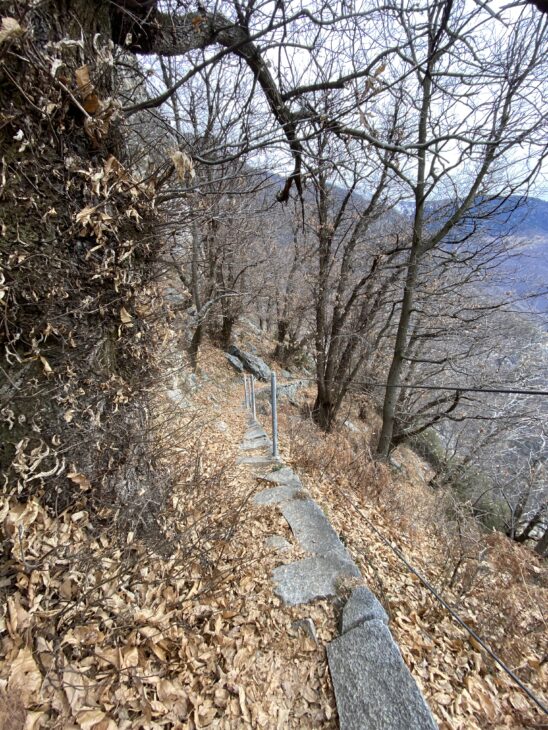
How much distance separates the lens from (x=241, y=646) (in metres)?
1.90

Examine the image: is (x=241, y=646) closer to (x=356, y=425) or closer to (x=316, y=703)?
(x=316, y=703)

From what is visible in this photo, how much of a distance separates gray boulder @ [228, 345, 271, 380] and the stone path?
10.1 metres

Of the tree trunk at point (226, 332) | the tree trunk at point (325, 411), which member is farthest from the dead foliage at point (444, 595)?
the tree trunk at point (226, 332)

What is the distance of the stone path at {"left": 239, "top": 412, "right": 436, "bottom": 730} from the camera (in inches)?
60.8

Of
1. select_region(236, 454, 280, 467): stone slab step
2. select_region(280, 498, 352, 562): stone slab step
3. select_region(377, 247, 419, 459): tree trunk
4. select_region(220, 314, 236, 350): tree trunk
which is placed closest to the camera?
select_region(280, 498, 352, 562): stone slab step

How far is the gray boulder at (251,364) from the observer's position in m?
13.2

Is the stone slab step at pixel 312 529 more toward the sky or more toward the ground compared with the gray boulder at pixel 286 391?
more toward the sky

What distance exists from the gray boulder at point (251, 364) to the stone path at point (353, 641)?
10099mm

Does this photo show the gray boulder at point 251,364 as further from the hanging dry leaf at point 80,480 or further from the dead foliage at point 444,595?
the hanging dry leaf at point 80,480

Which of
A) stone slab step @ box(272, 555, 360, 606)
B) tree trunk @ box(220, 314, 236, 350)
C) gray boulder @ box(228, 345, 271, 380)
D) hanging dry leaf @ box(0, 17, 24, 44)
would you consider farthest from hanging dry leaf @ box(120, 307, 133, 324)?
tree trunk @ box(220, 314, 236, 350)

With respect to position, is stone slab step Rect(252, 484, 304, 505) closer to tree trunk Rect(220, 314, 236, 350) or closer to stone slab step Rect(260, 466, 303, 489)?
stone slab step Rect(260, 466, 303, 489)

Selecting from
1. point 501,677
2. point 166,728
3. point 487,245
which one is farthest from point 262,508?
point 487,245

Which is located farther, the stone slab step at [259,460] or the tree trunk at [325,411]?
the tree trunk at [325,411]

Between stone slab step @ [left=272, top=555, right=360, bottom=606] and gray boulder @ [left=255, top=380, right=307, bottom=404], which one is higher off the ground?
stone slab step @ [left=272, top=555, right=360, bottom=606]
